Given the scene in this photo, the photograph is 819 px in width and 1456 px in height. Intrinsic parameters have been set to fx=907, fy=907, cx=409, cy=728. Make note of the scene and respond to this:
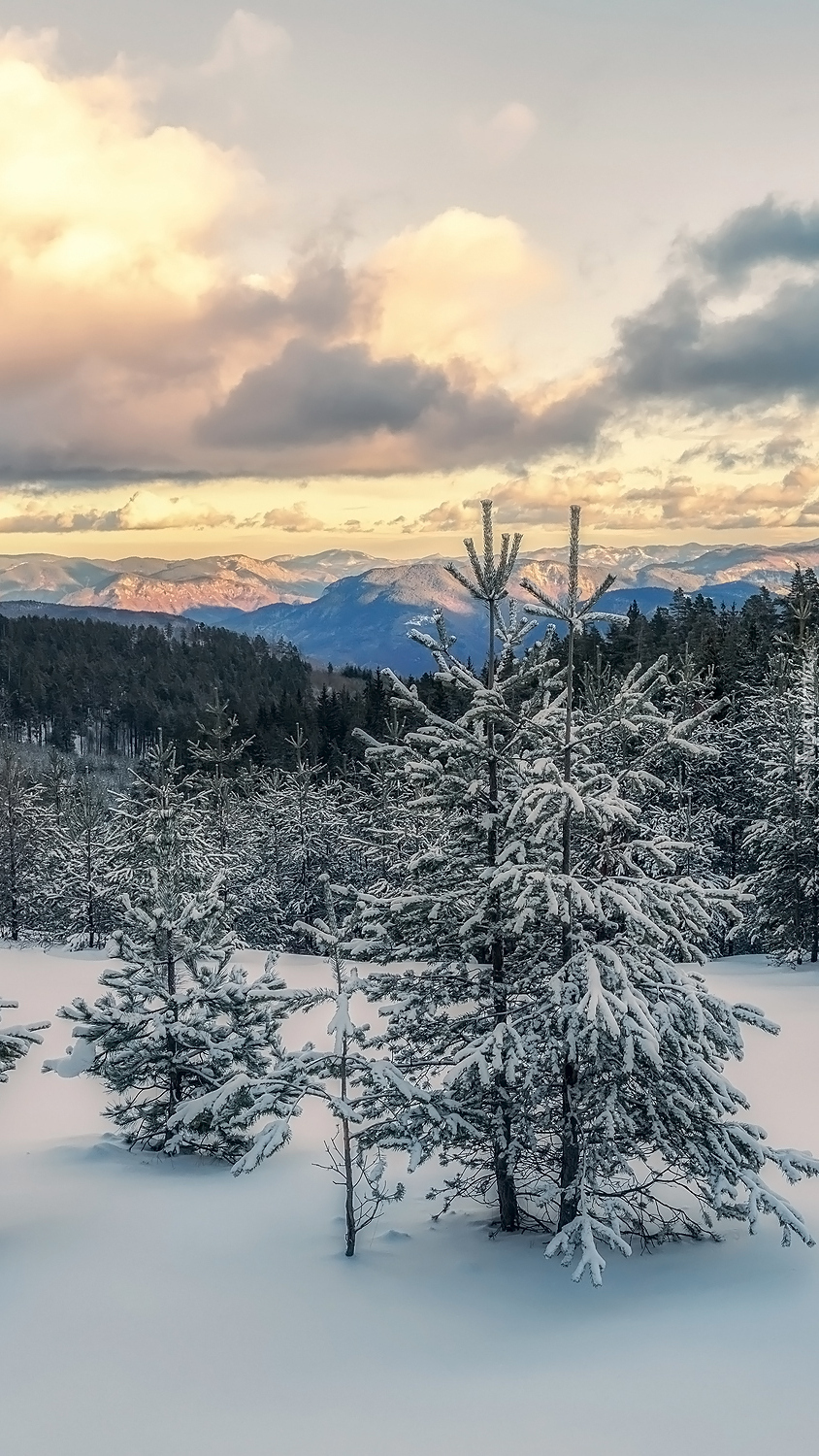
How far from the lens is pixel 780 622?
7369 centimetres

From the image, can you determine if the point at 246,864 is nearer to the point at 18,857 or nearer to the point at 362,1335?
the point at 18,857

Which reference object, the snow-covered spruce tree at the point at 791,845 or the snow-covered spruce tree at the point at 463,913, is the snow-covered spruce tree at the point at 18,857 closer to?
the snow-covered spruce tree at the point at 791,845

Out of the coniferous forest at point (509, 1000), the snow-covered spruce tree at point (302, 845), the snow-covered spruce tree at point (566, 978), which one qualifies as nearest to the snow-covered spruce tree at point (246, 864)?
the snow-covered spruce tree at point (302, 845)

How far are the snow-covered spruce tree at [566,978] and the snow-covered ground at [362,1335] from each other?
64 centimetres

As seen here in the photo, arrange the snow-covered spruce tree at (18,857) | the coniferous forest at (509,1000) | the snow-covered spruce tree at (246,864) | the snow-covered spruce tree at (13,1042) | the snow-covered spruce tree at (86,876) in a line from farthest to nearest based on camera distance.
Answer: the snow-covered spruce tree at (18,857)
the snow-covered spruce tree at (86,876)
the snow-covered spruce tree at (246,864)
the snow-covered spruce tree at (13,1042)
the coniferous forest at (509,1000)

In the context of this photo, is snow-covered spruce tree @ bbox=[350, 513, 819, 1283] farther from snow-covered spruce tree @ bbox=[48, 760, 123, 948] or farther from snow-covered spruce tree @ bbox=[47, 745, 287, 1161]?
snow-covered spruce tree @ bbox=[48, 760, 123, 948]

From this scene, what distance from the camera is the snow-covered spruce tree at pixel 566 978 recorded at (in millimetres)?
9320

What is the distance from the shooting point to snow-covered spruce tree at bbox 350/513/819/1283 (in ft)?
30.6

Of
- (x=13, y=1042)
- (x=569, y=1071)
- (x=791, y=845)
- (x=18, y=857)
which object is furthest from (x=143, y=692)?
(x=569, y=1071)

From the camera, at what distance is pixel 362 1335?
29.3 ft

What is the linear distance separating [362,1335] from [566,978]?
13.1ft

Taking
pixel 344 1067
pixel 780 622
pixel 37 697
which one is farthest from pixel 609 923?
pixel 37 697

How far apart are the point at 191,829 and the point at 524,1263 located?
30889 millimetres

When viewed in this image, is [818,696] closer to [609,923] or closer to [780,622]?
[609,923]
